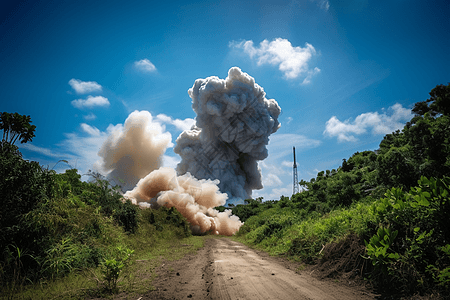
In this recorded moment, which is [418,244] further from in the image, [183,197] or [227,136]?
[227,136]

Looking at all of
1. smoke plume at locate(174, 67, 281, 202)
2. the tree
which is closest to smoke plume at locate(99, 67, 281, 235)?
smoke plume at locate(174, 67, 281, 202)

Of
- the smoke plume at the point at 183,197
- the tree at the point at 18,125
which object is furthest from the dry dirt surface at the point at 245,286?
the smoke plume at the point at 183,197

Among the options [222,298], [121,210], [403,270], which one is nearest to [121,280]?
[222,298]

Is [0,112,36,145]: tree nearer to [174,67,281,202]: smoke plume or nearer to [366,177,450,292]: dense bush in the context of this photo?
[366,177,450,292]: dense bush

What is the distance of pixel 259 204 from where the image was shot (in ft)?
116

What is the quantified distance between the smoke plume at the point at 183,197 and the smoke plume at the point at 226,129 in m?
16.3

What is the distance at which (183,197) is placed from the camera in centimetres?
2389

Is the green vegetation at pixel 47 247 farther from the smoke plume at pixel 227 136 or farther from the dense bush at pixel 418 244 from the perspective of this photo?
the smoke plume at pixel 227 136

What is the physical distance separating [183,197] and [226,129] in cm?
2683

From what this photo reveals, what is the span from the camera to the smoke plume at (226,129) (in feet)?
151

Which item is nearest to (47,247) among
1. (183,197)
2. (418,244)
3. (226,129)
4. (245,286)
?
(245,286)

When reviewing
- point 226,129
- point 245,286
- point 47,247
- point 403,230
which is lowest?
point 245,286

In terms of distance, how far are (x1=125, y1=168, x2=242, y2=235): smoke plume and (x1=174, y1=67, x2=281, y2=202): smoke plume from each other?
1632 cm

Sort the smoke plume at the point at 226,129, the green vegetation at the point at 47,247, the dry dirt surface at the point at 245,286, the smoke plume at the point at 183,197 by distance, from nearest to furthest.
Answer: the dry dirt surface at the point at 245,286 < the green vegetation at the point at 47,247 < the smoke plume at the point at 183,197 < the smoke plume at the point at 226,129
